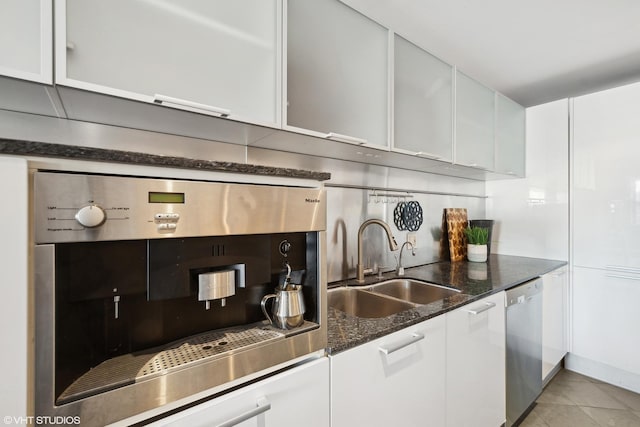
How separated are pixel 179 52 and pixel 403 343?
3.90 feet

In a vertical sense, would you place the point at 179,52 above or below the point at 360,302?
above

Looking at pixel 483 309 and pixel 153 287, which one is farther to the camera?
pixel 483 309

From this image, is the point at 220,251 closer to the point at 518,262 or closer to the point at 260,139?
the point at 260,139

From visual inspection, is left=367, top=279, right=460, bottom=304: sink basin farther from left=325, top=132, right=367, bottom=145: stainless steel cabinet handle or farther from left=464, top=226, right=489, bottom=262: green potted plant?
left=464, top=226, right=489, bottom=262: green potted plant

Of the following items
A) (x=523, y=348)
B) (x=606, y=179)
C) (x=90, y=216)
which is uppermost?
(x=606, y=179)

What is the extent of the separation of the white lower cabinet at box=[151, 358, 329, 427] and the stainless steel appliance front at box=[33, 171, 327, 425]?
0.13 feet

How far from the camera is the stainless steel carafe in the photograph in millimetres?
797

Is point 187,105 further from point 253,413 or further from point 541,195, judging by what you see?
point 541,195

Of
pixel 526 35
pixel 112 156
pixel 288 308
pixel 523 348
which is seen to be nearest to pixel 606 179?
pixel 526 35

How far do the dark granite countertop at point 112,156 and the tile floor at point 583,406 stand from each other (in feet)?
7.33

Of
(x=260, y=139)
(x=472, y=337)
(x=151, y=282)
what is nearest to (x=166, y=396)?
(x=151, y=282)

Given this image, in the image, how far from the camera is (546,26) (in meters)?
1.57

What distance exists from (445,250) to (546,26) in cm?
157

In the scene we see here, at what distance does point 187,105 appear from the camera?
858mm
